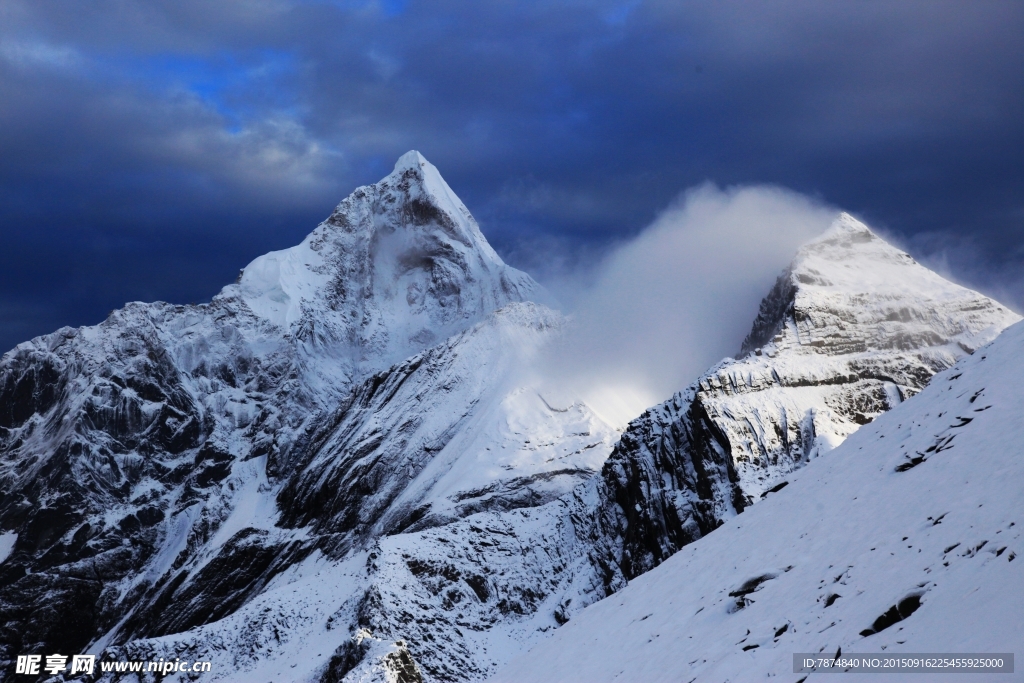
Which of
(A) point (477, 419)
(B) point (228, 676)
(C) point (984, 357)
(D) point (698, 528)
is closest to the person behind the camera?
(C) point (984, 357)

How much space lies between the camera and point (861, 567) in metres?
33.5

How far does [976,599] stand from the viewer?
2702 cm

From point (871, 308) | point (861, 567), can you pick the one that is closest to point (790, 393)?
point (871, 308)

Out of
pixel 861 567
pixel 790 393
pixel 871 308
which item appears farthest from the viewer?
pixel 871 308

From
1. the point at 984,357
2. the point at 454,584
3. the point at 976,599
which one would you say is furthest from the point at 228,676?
the point at 976,599

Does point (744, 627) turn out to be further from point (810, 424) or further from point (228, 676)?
point (810, 424)

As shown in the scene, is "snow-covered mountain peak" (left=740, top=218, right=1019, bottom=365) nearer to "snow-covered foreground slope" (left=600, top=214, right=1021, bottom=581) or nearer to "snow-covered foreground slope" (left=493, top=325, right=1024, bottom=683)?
"snow-covered foreground slope" (left=600, top=214, right=1021, bottom=581)

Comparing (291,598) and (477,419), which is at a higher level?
(477,419)

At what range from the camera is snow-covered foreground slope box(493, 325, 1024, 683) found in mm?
28281

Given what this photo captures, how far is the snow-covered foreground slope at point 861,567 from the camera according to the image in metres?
28.3

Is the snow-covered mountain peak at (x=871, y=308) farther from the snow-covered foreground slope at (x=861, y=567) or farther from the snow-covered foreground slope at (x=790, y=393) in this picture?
the snow-covered foreground slope at (x=861, y=567)

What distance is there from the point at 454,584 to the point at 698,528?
23.4m

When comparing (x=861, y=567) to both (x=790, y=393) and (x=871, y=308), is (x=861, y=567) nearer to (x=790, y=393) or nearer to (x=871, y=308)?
(x=790, y=393)

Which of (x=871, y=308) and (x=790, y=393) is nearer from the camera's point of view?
(x=790, y=393)
